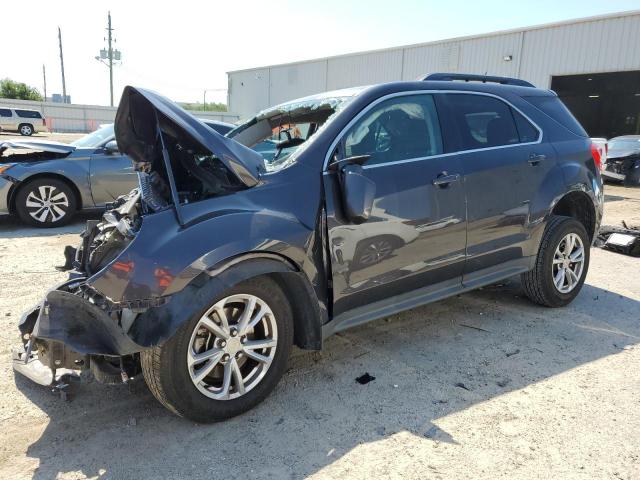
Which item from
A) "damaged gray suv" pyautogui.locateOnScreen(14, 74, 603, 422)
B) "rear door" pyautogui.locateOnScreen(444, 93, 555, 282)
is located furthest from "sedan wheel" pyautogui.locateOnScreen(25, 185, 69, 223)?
"rear door" pyautogui.locateOnScreen(444, 93, 555, 282)

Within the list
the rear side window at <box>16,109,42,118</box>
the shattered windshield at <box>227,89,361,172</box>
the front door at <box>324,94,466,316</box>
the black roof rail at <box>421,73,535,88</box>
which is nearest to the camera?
the front door at <box>324,94,466,316</box>

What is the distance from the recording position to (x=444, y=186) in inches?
139

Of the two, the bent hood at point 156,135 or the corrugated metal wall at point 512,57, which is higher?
the corrugated metal wall at point 512,57

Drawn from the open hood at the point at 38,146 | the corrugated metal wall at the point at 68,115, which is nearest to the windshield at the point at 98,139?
the open hood at the point at 38,146

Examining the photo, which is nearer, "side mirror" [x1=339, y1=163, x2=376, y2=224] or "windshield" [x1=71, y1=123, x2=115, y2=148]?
"side mirror" [x1=339, y1=163, x2=376, y2=224]

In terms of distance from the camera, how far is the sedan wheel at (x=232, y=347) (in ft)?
8.82

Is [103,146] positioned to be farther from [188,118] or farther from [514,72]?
[514,72]

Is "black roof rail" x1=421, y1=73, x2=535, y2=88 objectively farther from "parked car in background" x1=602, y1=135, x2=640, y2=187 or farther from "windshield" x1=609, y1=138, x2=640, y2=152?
"windshield" x1=609, y1=138, x2=640, y2=152

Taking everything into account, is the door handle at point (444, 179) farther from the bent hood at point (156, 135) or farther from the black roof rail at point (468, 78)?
the bent hood at point (156, 135)

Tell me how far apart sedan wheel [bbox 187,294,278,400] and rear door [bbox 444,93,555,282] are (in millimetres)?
1718

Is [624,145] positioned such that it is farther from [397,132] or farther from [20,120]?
[20,120]

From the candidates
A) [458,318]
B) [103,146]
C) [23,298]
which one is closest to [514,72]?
[103,146]

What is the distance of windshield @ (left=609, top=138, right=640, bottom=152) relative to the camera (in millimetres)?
15375

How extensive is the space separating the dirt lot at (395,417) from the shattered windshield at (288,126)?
4.66 ft
